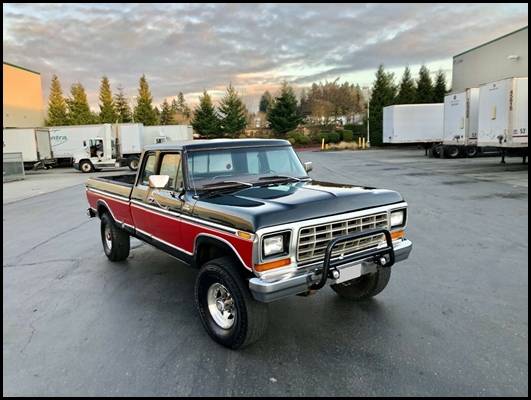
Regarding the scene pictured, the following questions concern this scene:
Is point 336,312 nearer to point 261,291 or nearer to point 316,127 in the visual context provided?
point 261,291

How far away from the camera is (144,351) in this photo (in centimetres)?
365

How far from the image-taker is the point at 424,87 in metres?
43.1

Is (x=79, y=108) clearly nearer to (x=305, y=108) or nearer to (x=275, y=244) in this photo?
(x=305, y=108)

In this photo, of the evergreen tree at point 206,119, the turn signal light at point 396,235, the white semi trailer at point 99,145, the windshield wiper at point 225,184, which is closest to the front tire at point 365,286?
the turn signal light at point 396,235

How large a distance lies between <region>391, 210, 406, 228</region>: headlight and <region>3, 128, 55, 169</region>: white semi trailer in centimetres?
3192

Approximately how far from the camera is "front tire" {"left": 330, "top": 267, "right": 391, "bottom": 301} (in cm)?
442

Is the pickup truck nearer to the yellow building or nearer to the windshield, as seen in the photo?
the windshield

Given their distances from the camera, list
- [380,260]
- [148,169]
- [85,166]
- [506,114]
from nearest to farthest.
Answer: [380,260] < [148,169] < [506,114] < [85,166]

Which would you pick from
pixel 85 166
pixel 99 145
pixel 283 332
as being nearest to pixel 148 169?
pixel 283 332

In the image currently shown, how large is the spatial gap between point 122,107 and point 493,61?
163 feet

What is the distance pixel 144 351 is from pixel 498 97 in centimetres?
1927

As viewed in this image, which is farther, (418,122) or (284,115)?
(284,115)

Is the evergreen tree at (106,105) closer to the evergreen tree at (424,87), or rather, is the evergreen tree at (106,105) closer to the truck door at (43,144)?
the truck door at (43,144)

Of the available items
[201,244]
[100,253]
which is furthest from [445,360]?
[100,253]
